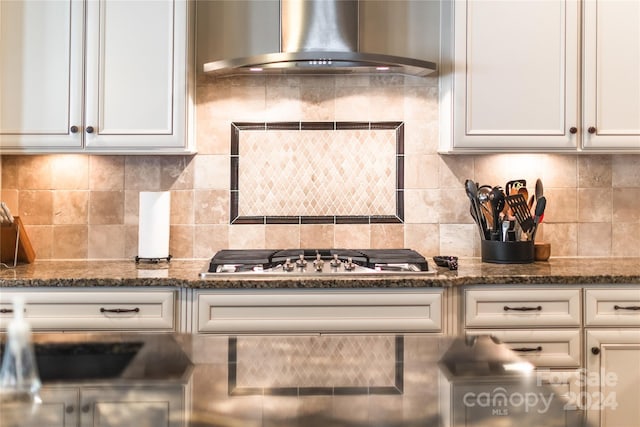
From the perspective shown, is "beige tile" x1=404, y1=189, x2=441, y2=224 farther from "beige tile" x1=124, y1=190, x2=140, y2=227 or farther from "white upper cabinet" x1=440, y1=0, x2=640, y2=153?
"beige tile" x1=124, y1=190, x2=140, y2=227

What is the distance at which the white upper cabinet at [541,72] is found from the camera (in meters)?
2.73

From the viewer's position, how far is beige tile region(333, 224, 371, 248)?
3051mm

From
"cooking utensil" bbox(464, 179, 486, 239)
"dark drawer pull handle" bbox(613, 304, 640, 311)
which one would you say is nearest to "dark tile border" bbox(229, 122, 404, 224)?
"cooking utensil" bbox(464, 179, 486, 239)

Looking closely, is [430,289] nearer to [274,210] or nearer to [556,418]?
[274,210]

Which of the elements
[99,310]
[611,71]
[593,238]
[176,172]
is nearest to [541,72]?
[611,71]

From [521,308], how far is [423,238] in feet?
2.34

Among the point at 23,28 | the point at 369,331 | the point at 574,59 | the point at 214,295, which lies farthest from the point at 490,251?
the point at 23,28

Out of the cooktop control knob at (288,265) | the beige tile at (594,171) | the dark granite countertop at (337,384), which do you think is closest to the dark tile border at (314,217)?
the cooktop control knob at (288,265)

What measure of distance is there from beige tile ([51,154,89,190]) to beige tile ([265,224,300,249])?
0.93 meters

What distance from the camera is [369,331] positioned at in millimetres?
2428

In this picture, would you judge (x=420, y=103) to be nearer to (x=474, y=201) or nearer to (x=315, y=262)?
(x=474, y=201)

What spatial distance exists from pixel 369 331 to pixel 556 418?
1592 mm

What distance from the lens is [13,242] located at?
8.96 feet

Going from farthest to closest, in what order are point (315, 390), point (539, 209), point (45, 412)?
point (539, 209)
point (315, 390)
point (45, 412)
